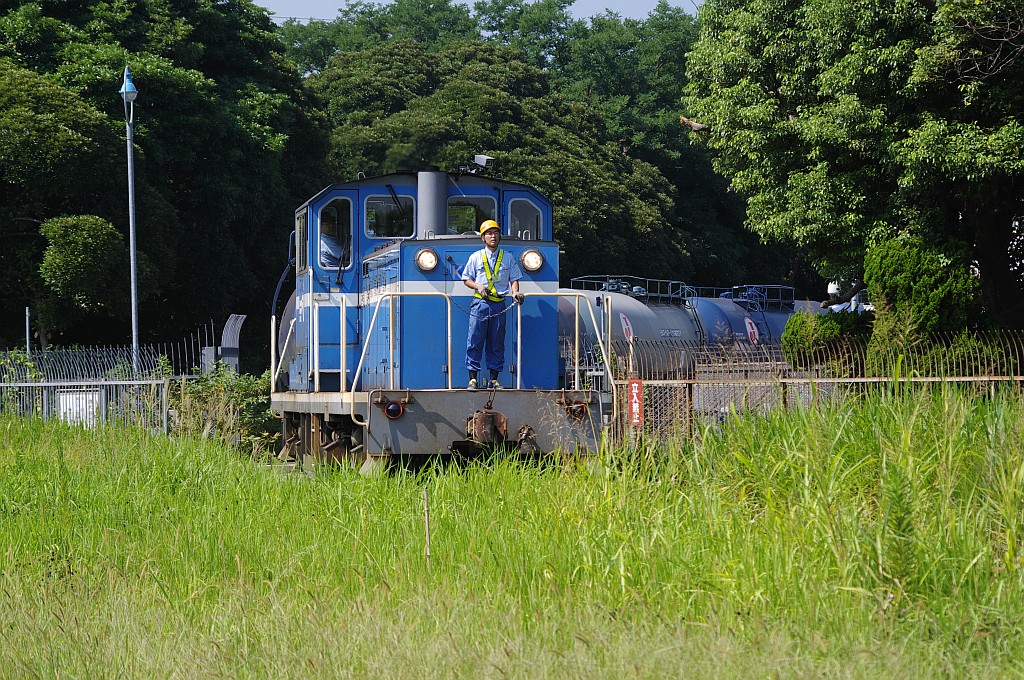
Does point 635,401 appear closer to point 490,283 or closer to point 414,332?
point 490,283

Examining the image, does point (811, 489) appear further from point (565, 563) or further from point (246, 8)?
point (246, 8)

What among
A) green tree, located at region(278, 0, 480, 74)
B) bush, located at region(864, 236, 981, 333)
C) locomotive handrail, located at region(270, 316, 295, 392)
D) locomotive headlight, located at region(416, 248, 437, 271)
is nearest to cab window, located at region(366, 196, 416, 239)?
locomotive headlight, located at region(416, 248, 437, 271)

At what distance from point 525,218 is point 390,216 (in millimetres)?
1532

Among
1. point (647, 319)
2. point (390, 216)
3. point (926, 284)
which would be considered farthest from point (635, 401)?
point (647, 319)

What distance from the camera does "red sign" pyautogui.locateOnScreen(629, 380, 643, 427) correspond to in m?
10.1

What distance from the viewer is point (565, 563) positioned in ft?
21.2

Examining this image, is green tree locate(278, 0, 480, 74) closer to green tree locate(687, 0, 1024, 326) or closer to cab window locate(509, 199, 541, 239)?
green tree locate(687, 0, 1024, 326)

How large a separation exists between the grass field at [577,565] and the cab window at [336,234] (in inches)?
155

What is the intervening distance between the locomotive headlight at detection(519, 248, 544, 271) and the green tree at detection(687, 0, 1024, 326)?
793 centimetres

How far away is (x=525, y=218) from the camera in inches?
513

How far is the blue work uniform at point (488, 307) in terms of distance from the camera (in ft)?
35.5

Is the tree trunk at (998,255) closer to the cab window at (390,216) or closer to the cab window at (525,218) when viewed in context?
the cab window at (525,218)

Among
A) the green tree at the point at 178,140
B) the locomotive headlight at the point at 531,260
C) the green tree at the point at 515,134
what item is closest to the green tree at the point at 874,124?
the locomotive headlight at the point at 531,260

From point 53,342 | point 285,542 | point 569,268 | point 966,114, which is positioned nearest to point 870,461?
point 285,542
